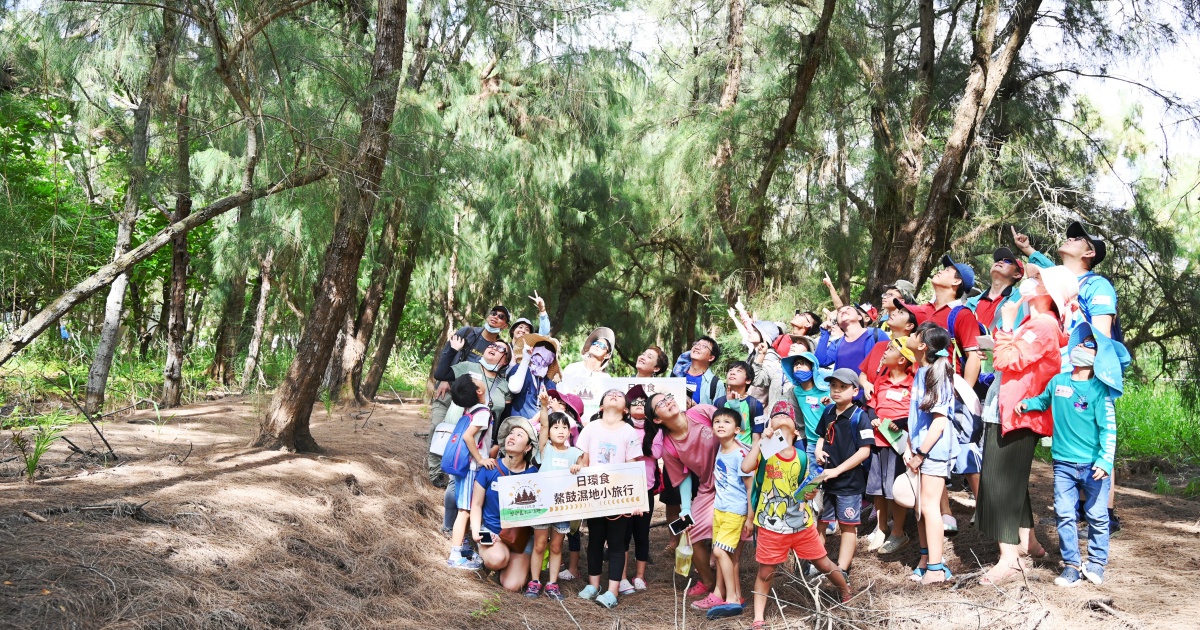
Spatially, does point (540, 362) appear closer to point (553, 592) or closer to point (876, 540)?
point (553, 592)

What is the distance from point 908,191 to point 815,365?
403cm

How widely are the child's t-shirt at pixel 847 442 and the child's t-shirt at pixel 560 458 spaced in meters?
1.47

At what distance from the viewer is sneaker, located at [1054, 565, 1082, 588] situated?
4328 mm

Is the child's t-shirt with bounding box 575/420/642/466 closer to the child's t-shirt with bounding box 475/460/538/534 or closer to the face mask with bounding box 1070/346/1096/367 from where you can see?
the child's t-shirt with bounding box 475/460/538/534

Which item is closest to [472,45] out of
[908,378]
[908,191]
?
[908,191]

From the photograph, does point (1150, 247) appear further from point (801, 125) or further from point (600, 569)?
point (600, 569)

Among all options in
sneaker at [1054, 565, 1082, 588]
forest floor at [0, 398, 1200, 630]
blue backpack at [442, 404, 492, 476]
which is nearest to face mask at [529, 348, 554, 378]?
blue backpack at [442, 404, 492, 476]

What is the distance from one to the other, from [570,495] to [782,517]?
48.0 inches

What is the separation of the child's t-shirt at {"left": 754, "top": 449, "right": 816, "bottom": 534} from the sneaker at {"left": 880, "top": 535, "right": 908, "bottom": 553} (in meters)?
1.27

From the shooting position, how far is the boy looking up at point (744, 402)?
4.97 m

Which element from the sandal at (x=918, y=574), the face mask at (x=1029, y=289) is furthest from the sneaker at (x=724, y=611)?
the face mask at (x=1029, y=289)

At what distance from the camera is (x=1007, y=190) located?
326 inches

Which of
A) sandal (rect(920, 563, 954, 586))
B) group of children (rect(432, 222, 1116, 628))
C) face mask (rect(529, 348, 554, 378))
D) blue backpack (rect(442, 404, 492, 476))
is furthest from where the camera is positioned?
face mask (rect(529, 348, 554, 378))

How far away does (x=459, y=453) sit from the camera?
16.9 feet
